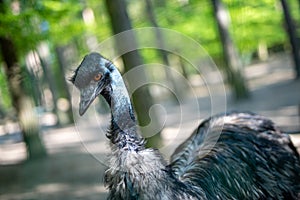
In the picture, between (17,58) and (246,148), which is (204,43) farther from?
(246,148)

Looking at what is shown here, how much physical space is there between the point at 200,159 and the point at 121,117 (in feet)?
4.28

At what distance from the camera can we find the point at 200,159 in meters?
3.95

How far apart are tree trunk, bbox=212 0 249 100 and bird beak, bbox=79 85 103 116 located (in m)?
12.6

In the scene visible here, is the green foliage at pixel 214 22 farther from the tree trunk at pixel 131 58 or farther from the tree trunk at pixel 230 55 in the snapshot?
the tree trunk at pixel 131 58

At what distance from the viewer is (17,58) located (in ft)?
35.3

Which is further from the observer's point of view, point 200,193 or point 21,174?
point 21,174

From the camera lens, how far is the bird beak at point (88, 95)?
2741 millimetres

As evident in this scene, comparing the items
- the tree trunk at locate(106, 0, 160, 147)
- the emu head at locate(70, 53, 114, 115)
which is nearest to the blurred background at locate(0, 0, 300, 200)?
the tree trunk at locate(106, 0, 160, 147)

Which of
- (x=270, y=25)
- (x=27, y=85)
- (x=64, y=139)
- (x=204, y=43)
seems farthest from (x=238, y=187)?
(x=270, y=25)

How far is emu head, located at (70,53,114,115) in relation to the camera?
276 cm

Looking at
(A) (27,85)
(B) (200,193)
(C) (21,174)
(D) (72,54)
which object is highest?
(D) (72,54)

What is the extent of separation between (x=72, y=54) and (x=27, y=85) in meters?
8.80

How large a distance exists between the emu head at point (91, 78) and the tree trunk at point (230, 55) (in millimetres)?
12530

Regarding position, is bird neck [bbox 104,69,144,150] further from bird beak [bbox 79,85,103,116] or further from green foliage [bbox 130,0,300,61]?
green foliage [bbox 130,0,300,61]
